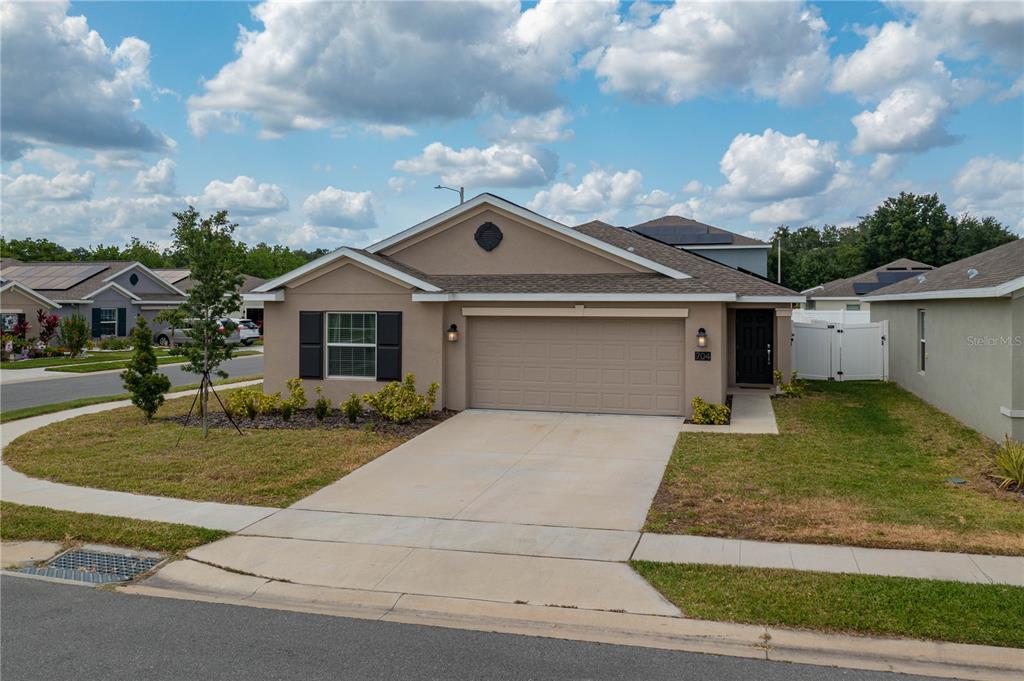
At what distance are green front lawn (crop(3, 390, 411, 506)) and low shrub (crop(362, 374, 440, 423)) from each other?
994mm

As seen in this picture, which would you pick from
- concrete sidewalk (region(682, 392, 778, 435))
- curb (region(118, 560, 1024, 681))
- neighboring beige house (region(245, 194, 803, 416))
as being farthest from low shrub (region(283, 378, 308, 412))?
curb (region(118, 560, 1024, 681))

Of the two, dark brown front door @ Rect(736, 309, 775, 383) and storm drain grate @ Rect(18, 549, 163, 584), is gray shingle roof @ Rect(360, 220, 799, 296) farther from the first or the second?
storm drain grate @ Rect(18, 549, 163, 584)

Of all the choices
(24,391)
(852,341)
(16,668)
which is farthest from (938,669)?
(24,391)

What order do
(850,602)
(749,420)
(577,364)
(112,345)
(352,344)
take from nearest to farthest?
(850,602)
(749,420)
(577,364)
(352,344)
(112,345)

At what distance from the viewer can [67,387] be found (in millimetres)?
23234

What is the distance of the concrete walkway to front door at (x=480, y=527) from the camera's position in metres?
6.88

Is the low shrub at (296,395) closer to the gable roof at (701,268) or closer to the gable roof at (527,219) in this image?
the gable roof at (527,219)

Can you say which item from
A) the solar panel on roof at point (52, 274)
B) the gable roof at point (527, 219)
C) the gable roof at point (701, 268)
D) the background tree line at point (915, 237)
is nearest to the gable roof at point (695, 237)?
the gable roof at point (701, 268)

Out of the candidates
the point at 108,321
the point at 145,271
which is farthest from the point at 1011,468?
the point at 145,271

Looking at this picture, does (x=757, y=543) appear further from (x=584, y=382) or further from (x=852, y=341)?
(x=852, y=341)

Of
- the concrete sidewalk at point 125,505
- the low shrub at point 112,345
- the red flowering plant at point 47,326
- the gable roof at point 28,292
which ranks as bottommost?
the concrete sidewalk at point 125,505

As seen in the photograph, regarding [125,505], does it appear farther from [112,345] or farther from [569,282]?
[112,345]

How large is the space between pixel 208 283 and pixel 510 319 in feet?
20.7

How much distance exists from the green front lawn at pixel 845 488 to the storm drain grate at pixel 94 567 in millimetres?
5281
